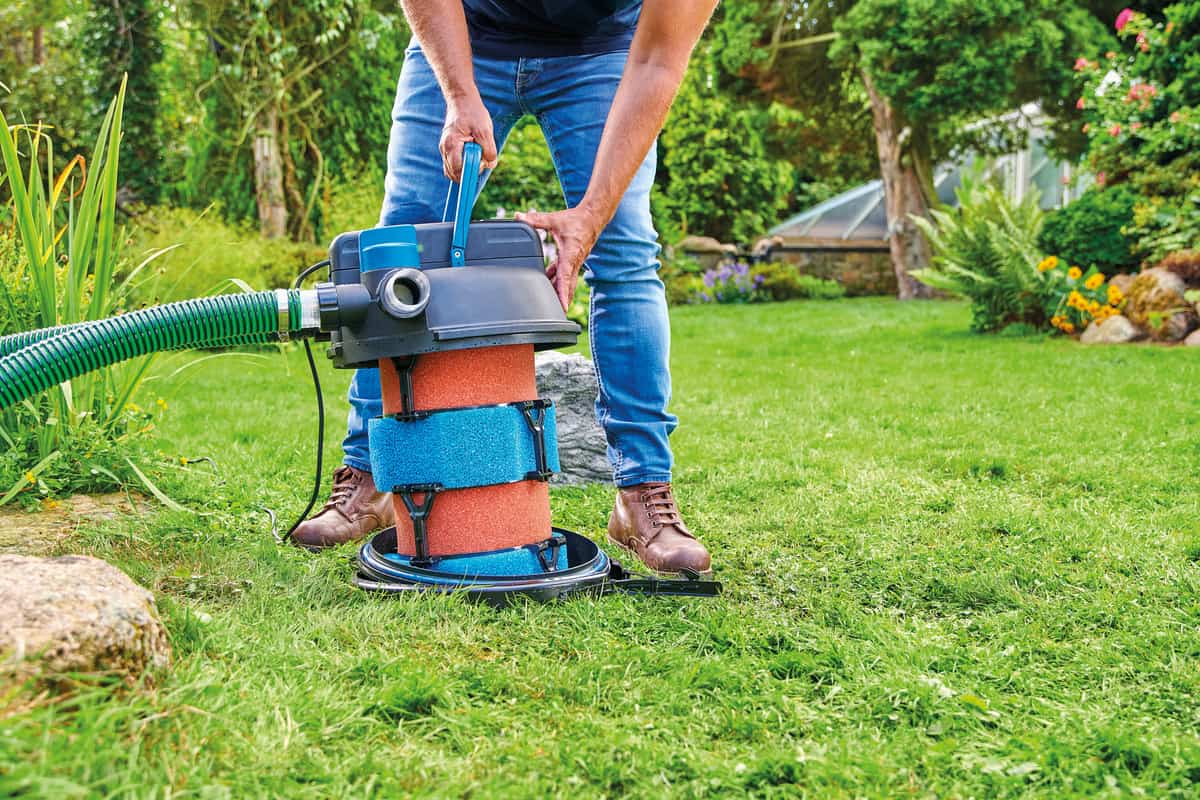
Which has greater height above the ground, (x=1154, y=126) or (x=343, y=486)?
(x=1154, y=126)

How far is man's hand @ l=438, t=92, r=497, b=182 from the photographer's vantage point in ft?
6.04

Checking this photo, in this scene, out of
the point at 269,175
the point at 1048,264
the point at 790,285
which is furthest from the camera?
the point at 790,285

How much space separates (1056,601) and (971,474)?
119cm

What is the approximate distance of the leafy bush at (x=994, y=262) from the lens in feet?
22.0

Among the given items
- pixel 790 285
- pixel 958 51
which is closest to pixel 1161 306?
pixel 958 51

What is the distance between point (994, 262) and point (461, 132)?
5726 millimetres

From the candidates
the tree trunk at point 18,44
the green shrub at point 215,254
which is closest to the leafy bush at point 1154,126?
the green shrub at point 215,254

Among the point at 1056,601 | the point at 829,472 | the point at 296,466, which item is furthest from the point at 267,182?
the point at 1056,601

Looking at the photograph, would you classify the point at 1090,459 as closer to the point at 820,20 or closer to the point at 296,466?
the point at 296,466

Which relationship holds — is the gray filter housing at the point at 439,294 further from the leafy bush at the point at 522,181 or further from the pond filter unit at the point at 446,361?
the leafy bush at the point at 522,181

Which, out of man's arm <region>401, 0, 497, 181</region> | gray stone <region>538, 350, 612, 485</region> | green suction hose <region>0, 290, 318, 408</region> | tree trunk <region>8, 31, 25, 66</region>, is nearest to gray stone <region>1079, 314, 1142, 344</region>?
gray stone <region>538, 350, 612, 485</region>

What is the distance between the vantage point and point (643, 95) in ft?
6.24

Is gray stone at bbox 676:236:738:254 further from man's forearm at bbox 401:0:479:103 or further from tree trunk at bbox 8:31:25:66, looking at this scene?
man's forearm at bbox 401:0:479:103

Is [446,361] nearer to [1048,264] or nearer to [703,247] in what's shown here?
[1048,264]
